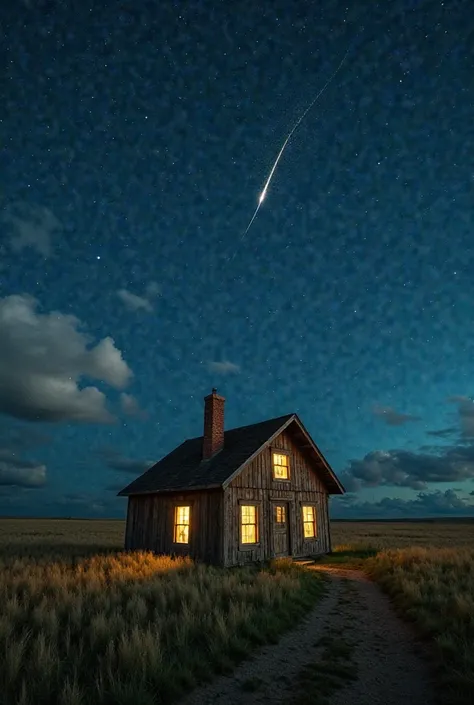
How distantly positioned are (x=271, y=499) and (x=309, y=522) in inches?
155

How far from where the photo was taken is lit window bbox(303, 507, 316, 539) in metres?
21.9

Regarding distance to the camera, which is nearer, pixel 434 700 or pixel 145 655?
pixel 434 700

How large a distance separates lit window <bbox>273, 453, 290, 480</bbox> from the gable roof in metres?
1.49

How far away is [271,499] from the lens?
65.0ft

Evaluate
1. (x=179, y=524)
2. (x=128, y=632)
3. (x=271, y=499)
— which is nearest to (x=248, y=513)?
(x=271, y=499)

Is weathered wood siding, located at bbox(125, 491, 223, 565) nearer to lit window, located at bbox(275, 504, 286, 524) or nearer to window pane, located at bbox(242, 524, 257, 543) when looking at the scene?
window pane, located at bbox(242, 524, 257, 543)

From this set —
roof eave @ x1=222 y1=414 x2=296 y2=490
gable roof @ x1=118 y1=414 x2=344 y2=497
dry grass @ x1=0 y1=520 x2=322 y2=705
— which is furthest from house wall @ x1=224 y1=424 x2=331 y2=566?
dry grass @ x1=0 y1=520 x2=322 y2=705

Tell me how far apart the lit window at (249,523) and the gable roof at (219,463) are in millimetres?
2172

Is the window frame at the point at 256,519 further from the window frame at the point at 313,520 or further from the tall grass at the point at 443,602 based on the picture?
the tall grass at the point at 443,602

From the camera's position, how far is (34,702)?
505cm

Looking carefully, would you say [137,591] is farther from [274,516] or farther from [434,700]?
[274,516]

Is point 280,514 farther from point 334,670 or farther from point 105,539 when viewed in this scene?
point 105,539

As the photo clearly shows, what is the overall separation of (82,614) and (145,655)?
308cm

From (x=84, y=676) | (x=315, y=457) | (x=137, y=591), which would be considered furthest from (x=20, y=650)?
(x=315, y=457)
